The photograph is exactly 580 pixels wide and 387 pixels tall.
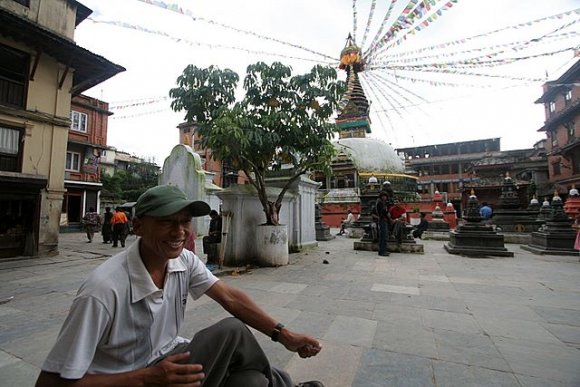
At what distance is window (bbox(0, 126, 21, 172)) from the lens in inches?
365

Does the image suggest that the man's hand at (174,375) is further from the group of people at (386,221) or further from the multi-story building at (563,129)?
the multi-story building at (563,129)

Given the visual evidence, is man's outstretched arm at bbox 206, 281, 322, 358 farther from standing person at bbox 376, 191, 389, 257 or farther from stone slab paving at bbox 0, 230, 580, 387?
standing person at bbox 376, 191, 389, 257

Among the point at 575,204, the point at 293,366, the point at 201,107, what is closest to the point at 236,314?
the point at 293,366

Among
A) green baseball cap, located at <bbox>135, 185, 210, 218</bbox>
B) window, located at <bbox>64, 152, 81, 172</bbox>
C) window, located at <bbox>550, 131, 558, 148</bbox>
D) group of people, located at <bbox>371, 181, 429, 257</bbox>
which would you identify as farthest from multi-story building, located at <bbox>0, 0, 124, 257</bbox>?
window, located at <bbox>550, 131, 558, 148</bbox>

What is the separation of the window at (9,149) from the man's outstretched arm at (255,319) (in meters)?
11.3

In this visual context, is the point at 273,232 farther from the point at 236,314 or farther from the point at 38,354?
the point at 236,314

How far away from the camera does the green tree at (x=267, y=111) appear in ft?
22.7

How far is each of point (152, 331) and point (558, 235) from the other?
1195 cm

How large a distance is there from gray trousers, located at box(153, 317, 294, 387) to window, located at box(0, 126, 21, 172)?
11.6 metres

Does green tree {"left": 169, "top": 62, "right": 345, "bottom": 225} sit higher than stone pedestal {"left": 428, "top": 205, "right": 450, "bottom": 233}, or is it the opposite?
green tree {"left": 169, "top": 62, "right": 345, "bottom": 225}

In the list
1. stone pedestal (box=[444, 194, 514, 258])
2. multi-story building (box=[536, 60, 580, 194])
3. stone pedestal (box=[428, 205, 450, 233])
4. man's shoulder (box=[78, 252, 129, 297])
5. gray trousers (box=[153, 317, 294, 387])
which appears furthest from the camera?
multi-story building (box=[536, 60, 580, 194])

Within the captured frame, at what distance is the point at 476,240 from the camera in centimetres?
934

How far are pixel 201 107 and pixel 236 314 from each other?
20.9 ft

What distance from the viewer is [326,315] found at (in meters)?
3.83
